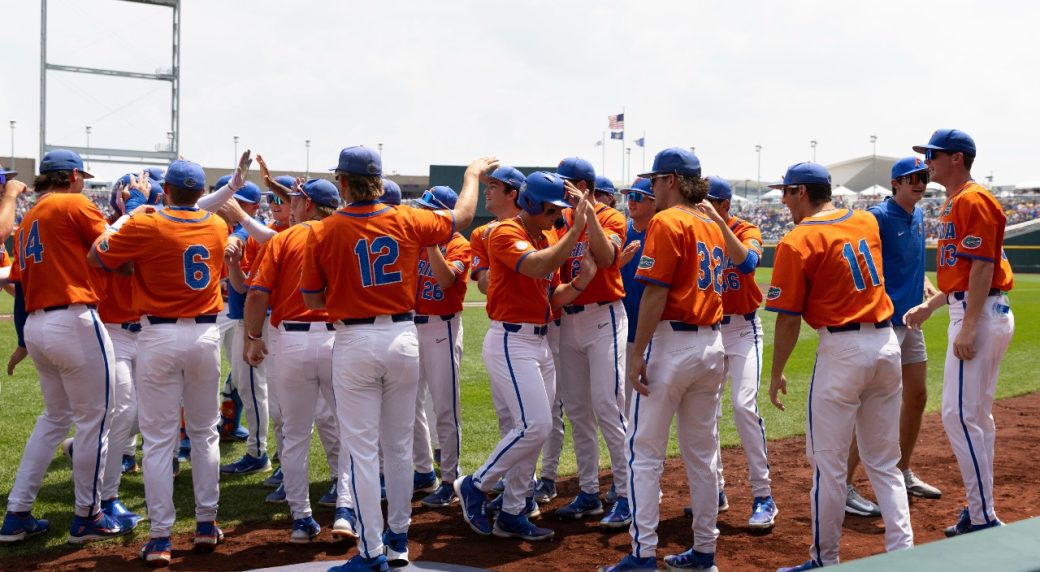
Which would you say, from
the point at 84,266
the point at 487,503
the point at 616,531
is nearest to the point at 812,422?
the point at 616,531

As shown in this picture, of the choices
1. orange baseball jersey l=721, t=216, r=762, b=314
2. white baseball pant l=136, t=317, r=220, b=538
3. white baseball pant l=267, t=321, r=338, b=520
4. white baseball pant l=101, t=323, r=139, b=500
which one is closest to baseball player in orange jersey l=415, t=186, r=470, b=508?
white baseball pant l=267, t=321, r=338, b=520

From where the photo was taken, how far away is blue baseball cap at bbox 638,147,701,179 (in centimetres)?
485

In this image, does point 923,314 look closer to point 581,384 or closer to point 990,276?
point 990,276

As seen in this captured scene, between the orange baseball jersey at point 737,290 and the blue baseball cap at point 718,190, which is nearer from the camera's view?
the orange baseball jersey at point 737,290

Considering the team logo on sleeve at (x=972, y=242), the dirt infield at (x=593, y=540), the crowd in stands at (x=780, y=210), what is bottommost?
the dirt infield at (x=593, y=540)

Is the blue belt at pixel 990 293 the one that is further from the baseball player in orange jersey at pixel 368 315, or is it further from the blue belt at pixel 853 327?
the baseball player in orange jersey at pixel 368 315

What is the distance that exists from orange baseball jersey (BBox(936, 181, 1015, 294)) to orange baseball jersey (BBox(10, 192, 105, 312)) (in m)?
5.10

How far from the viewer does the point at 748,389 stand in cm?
595

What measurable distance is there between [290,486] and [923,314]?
4077mm

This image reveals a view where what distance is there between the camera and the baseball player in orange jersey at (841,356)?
4508 mm

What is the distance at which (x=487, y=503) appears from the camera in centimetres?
612

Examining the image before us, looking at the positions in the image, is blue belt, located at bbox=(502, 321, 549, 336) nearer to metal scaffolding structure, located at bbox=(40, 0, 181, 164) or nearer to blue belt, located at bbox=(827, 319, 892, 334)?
blue belt, located at bbox=(827, 319, 892, 334)

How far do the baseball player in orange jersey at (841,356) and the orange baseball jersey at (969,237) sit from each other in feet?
2.91

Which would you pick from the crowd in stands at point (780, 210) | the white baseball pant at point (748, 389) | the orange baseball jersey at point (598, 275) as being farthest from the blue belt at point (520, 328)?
the crowd in stands at point (780, 210)
